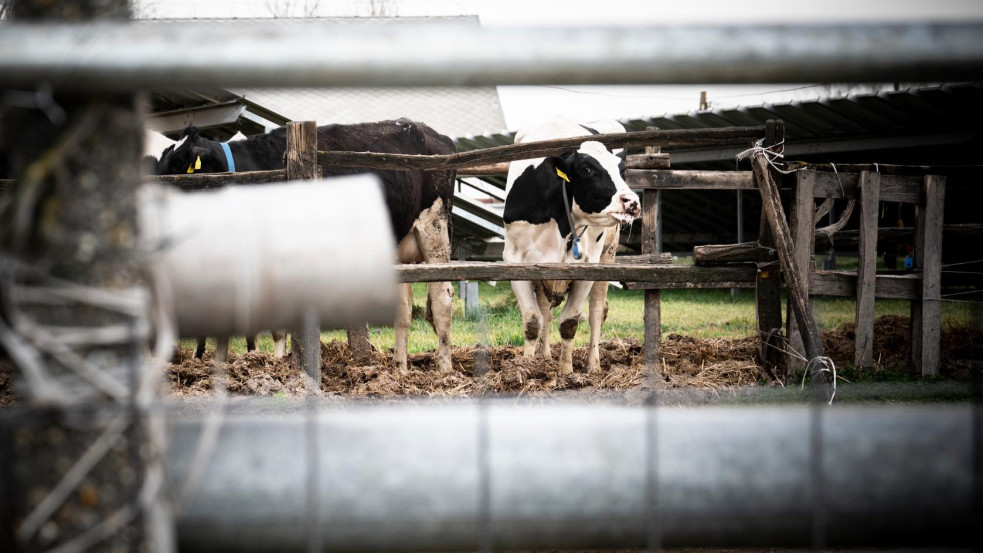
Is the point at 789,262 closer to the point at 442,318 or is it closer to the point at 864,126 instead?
the point at 442,318

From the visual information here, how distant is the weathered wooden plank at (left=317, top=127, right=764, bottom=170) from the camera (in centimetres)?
518

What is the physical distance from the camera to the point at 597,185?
6.04 meters

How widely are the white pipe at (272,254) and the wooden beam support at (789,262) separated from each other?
3.89 meters

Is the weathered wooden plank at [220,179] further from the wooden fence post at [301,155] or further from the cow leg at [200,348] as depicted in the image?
the cow leg at [200,348]

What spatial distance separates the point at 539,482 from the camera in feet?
3.34

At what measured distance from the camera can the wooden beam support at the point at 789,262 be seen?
15.2 feet

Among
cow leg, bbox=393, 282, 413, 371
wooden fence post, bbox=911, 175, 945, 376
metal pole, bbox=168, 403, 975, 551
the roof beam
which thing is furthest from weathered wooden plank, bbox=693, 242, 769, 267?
the roof beam

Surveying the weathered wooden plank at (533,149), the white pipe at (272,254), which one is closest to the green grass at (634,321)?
the weathered wooden plank at (533,149)

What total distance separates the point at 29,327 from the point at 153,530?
0.27 m

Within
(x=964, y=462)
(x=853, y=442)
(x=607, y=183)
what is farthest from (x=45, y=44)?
(x=607, y=183)

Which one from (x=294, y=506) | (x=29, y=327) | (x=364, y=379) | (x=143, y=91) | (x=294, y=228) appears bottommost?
(x=364, y=379)

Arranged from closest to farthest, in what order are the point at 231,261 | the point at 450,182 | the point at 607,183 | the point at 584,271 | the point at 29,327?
the point at 29,327 → the point at 231,261 → the point at 584,271 → the point at 607,183 → the point at 450,182

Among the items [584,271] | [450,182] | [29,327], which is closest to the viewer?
[29,327]

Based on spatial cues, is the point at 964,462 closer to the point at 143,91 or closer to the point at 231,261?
the point at 231,261
